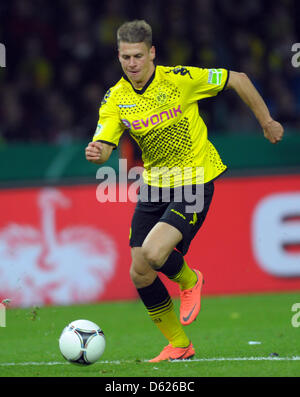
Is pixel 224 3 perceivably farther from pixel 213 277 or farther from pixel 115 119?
pixel 115 119

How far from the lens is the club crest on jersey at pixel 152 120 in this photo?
5.87 meters

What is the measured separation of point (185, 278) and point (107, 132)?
111 cm

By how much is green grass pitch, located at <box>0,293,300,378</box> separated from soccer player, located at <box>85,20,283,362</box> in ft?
1.37

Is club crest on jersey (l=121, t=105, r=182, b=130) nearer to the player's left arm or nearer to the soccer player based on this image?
the soccer player

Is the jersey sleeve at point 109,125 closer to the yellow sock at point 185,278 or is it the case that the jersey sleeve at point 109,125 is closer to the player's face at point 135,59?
the player's face at point 135,59

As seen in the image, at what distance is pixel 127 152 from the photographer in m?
9.84

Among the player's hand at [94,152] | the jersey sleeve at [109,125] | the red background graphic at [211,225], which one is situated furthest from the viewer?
the red background graphic at [211,225]

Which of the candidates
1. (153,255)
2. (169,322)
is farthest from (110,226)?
(153,255)

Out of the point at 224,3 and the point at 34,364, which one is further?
the point at 224,3

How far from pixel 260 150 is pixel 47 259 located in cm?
264

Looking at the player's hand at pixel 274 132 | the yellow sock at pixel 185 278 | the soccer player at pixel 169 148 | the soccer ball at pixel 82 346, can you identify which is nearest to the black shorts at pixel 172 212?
the soccer player at pixel 169 148

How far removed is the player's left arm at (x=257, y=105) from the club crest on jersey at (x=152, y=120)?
0.45m
